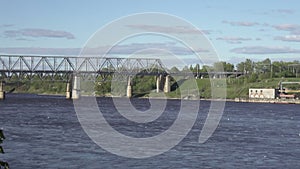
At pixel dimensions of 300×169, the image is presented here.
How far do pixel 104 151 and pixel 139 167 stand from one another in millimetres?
7752

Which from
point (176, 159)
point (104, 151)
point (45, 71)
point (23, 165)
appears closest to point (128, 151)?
point (104, 151)

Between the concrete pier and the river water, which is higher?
the concrete pier

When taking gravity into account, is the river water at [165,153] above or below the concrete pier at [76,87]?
below

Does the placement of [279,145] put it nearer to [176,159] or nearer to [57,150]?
[176,159]

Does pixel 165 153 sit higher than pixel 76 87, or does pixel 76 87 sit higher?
pixel 76 87

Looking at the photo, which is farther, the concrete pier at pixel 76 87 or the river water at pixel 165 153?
the concrete pier at pixel 76 87

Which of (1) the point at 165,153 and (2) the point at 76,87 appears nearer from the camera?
(1) the point at 165,153

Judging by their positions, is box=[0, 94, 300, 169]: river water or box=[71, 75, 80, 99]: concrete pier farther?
box=[71, 75, 80, 99]: concrete pier

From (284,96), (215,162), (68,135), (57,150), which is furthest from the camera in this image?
(284,96)

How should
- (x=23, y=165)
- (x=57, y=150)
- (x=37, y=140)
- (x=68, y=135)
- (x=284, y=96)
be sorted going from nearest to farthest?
(x=23, y=165) → (x=57, y=150) → (x=37, y=140) → (x=68, y=135) → (x=284, y=96)

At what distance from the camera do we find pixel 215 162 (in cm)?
Answer: 4194

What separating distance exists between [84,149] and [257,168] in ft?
45.9

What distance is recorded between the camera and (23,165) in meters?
38.4

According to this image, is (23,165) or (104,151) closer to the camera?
(23,165)
